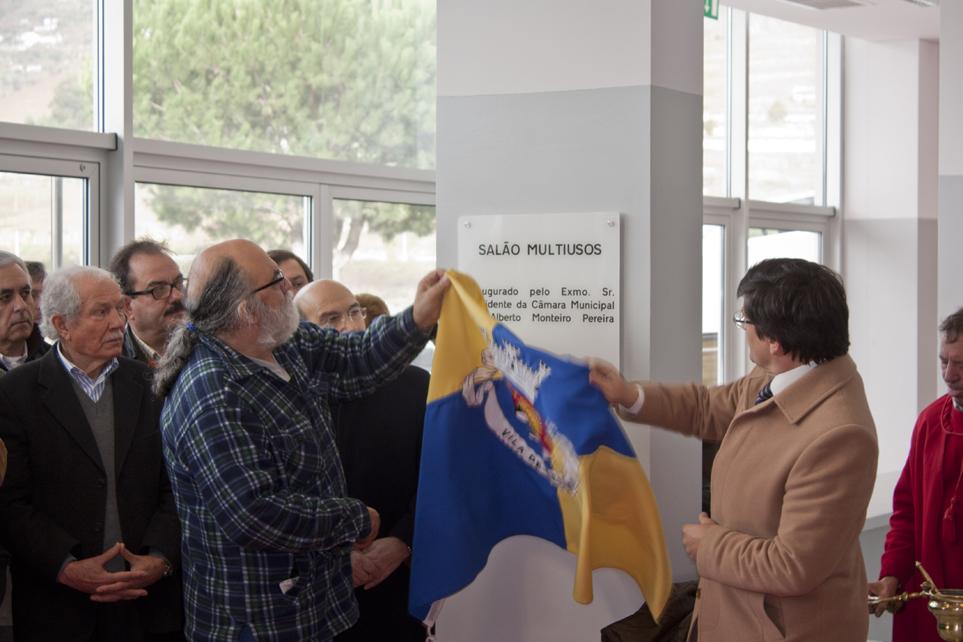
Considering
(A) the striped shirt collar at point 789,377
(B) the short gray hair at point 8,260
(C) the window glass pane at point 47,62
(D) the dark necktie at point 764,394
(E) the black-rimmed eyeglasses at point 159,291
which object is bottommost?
(D) the dark necktie at point 764,394

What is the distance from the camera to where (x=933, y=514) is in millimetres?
3057

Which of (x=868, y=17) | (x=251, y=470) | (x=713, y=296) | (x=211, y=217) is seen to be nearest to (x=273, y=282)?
(x=251, y=470)

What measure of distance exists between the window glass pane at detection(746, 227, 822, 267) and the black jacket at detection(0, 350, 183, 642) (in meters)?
6.44

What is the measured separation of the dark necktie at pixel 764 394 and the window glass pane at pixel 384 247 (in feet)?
11.4

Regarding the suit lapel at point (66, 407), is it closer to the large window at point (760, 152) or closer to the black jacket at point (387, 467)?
the black jacket at point (387, 467)

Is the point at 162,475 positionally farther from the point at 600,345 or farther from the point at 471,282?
the point at 600,345

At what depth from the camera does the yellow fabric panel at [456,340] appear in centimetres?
273

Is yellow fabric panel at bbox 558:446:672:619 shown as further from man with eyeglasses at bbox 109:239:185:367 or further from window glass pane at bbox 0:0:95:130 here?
window glass pane at bbox 0:0:95:130

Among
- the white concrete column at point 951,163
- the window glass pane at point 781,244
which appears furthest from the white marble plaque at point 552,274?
the window glass pane at point 781,244

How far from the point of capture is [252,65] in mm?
5316

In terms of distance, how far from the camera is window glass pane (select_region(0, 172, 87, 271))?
4.41m

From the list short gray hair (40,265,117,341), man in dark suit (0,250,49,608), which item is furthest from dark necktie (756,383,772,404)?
man in dark suit (0,250,49,608)

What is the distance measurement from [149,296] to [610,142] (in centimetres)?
150

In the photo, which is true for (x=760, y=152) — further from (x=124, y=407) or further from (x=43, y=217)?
(x=124, y=407)
